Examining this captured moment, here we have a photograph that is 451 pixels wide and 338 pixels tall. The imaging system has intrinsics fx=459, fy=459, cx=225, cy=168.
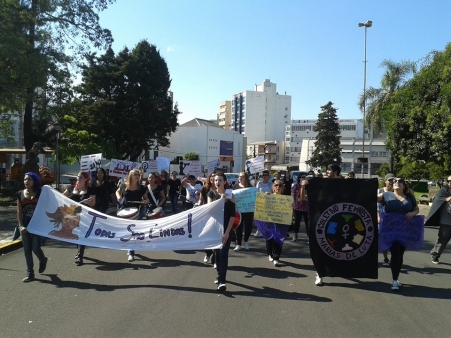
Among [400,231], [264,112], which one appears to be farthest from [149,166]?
[264,112]

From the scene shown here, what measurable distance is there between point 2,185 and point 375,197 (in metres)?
20.5

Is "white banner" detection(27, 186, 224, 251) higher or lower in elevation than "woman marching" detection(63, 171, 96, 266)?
lower

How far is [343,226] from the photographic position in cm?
706

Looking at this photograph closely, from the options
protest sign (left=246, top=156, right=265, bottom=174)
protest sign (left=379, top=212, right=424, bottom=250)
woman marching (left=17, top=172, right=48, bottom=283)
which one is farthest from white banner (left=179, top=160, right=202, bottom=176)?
protest sign (left=379, top=212, right=424, bottom=250)

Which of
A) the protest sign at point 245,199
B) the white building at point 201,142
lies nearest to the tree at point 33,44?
the protest sign at point 245,199

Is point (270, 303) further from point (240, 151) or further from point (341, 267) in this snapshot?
point (240, 151)

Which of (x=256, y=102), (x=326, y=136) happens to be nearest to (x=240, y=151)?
(x=256, y=102)

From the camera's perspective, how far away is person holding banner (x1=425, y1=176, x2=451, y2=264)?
8.88m

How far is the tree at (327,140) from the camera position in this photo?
68688mm

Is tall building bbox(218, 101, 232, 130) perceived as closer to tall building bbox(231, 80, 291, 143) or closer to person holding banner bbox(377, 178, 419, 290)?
tall building bbox(231, 80, 291, 143)

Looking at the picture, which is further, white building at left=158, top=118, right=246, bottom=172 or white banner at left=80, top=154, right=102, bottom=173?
white building at left=158, top=118, right=246, bottom=172

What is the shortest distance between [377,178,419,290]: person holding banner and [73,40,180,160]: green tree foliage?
3553 cm

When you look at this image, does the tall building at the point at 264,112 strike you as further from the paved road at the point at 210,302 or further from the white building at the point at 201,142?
the paved road at the point at 210,302

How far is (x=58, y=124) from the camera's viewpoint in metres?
21.3
